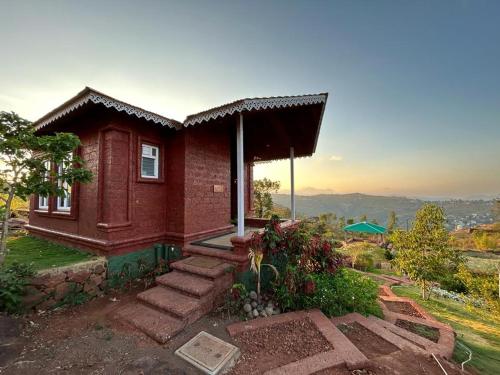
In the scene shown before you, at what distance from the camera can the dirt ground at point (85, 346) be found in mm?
2643

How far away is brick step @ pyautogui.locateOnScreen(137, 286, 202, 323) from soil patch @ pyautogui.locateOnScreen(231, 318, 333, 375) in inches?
34.0

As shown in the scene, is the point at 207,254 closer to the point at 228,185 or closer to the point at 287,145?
the point at 228,185

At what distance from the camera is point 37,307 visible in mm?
3896

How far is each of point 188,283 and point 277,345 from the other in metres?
2.01

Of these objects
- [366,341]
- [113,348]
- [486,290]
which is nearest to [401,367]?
[366,341]

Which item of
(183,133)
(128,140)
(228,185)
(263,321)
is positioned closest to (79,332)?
(263,321)

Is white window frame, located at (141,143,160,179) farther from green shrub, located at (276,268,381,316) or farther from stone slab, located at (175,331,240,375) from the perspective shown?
green shrub, located at (276,268,381,316)

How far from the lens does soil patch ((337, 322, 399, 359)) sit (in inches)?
128

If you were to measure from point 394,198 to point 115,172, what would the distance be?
201 metres

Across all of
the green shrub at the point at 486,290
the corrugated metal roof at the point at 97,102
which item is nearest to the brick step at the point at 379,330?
the green shrub at the point at 486,290

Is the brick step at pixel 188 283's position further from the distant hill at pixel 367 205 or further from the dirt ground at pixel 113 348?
the distant hill at pixel 367 205

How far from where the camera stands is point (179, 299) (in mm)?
3971

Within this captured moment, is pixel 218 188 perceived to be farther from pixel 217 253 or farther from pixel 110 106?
pixel 110 106

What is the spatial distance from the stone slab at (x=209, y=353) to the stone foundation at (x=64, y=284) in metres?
2.90
